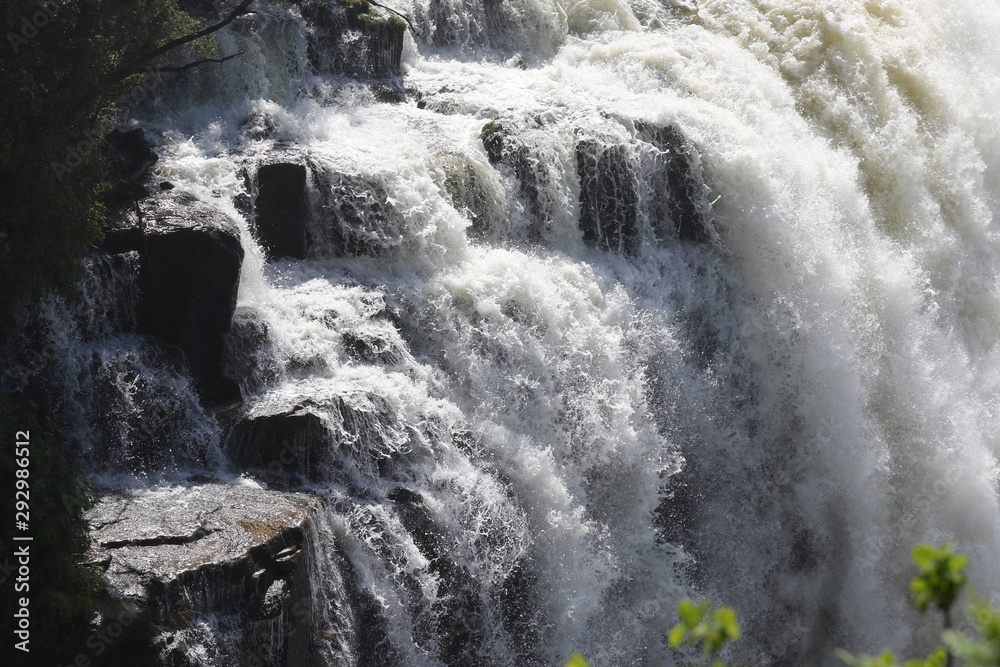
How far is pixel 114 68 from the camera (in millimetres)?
10039

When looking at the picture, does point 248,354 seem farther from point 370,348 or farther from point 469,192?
point 469,192

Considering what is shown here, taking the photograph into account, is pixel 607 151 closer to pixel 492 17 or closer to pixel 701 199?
pixel 701 199

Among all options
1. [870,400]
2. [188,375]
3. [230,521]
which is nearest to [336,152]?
[188,375]

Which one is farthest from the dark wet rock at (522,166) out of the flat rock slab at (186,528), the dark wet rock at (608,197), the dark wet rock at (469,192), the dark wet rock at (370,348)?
the flat rock slab at (186,528)

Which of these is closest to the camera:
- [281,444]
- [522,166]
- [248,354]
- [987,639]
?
[987,639]

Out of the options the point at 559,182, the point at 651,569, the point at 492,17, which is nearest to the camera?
the point at 651,569

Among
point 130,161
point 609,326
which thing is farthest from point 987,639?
point 130,161

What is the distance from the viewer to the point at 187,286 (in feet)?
32.2

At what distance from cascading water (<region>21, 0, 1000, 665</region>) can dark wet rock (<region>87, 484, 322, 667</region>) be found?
0.72 meters

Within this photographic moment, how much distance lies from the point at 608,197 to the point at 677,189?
1144 millimetres

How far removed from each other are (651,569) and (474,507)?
265cm

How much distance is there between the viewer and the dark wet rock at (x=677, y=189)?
14.4 meters

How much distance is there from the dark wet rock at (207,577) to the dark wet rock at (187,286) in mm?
1803

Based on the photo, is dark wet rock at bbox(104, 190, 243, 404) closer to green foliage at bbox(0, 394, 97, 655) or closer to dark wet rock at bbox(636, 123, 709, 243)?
green foliage at bbox(0, 394, 97, 655)
